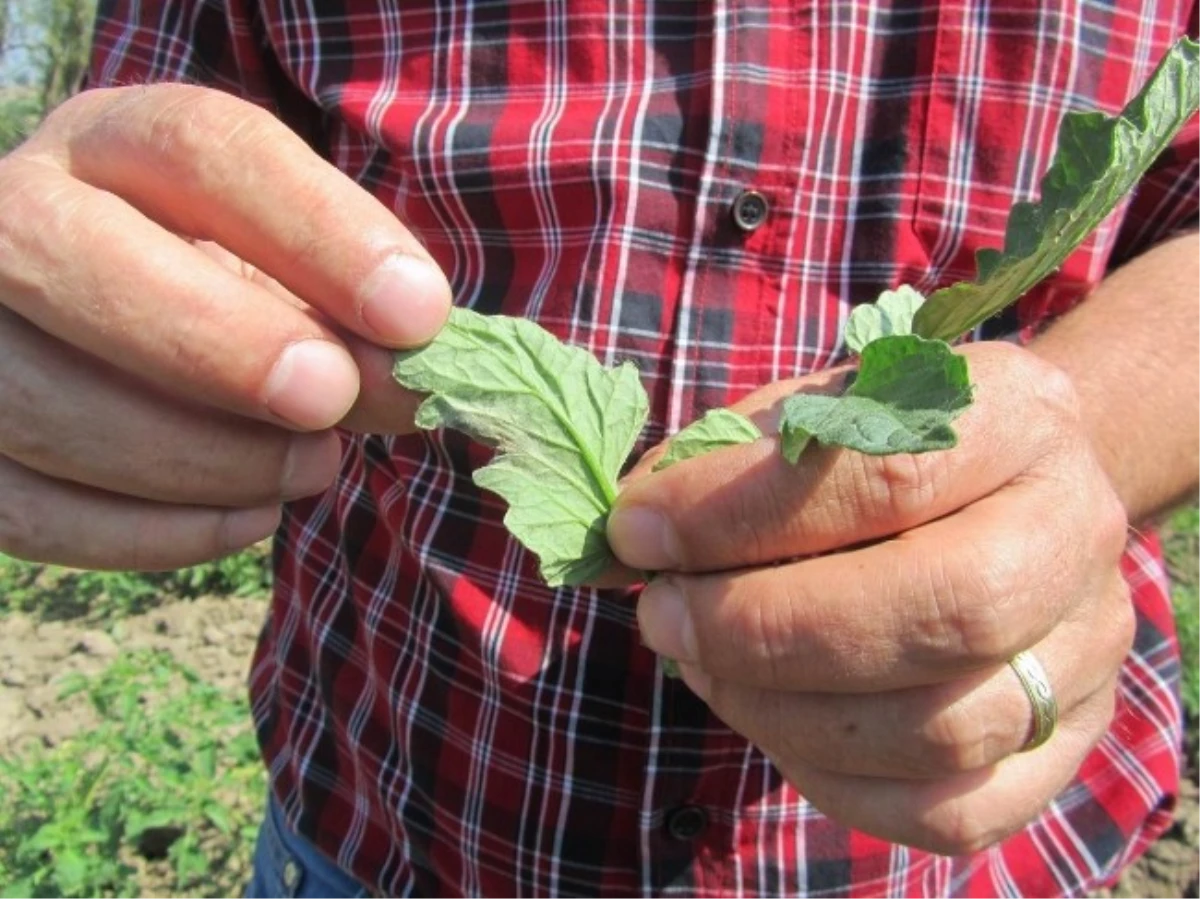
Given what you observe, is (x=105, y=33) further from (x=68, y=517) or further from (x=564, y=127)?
(x=68, y=517)

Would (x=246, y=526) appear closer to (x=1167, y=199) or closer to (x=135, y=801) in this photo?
(x=1167, y=199)

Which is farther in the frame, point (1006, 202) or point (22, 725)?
point (22, 725)

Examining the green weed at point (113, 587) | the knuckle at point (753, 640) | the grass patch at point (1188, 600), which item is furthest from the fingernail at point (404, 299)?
the green weed at point (113, 587)

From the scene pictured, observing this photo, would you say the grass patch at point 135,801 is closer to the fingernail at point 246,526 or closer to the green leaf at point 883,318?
the fingernail at point 246,526

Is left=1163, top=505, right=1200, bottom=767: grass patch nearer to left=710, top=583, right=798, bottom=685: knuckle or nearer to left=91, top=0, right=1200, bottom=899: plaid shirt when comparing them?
left=91, top=0, right=1200, bottom=899: plaid shirt

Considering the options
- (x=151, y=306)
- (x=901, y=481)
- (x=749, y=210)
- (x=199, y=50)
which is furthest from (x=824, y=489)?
(x=199, y=50)

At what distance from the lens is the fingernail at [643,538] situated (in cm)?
111

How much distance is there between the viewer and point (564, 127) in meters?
1.47

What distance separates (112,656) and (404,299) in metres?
4.00

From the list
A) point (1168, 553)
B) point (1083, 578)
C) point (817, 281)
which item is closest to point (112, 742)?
point (817, 281)

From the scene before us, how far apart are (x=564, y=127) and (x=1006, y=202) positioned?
61 cm

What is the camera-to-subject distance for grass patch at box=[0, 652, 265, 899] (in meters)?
2.89

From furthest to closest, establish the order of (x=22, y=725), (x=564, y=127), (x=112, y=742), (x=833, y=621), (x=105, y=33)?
(x=22, y=725), (x=112, y=742), (x=105, y=33), (x=564, y=127), (x=833, y=621)

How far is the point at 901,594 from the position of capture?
1.04m
